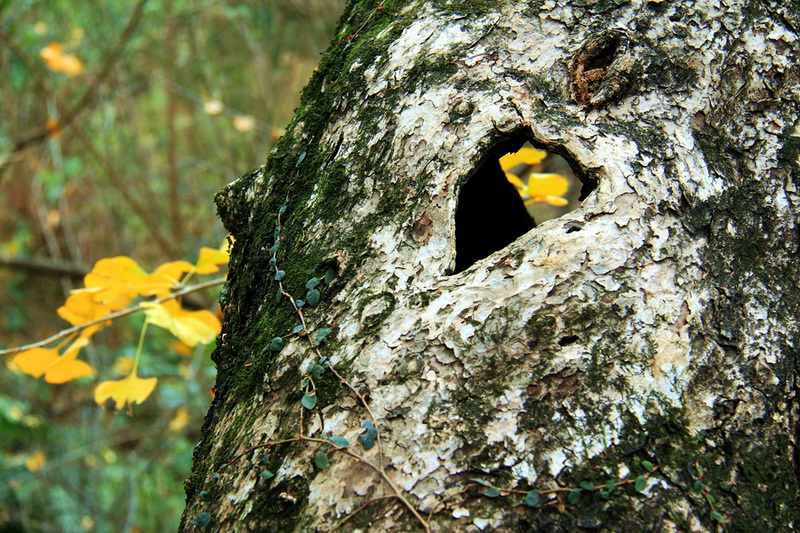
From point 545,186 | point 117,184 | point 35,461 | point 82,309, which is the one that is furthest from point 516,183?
point 35,461

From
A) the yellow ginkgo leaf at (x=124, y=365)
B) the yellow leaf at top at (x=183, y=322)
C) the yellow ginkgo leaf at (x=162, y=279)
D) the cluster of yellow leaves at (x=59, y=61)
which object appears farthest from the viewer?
the yellow ginkgo leaf at (x=124, y=365)

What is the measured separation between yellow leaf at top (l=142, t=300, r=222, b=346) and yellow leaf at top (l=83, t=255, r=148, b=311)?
0.25ft

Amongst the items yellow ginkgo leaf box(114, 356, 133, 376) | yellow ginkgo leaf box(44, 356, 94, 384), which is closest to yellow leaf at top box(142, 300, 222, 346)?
yellow ginkgo leaf box(44, 356, 94, 384)

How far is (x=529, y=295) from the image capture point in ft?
3.12

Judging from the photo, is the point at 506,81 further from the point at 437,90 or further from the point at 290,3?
the point at 290,3

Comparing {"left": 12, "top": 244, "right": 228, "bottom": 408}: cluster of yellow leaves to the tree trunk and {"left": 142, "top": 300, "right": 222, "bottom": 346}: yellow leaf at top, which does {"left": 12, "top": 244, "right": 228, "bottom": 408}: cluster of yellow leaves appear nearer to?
{"left": 142, "top": 300, "right": 222, "bottom": 346}: yellow leaf at top

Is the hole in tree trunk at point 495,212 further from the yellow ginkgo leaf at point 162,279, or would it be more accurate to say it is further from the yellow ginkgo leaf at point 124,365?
the yellow ginkgo leaf at point 124,365

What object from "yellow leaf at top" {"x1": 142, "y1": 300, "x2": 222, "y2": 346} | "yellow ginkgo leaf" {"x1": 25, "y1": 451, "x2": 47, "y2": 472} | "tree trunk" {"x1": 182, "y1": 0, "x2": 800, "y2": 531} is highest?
"yellow ginkgo leaf" {"x1": 25, "y1": 451, "x2": 47, "y2": 472}

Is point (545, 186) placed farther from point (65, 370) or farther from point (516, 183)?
point (65, 370)

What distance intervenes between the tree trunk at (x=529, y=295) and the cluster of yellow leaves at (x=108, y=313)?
370mm

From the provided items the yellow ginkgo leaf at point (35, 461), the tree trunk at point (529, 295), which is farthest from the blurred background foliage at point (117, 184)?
the tree trunk at point (529, 295)

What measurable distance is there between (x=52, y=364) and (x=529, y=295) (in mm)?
1226

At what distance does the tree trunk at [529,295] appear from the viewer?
2.84 feet

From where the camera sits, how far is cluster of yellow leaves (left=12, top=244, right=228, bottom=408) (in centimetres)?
149
